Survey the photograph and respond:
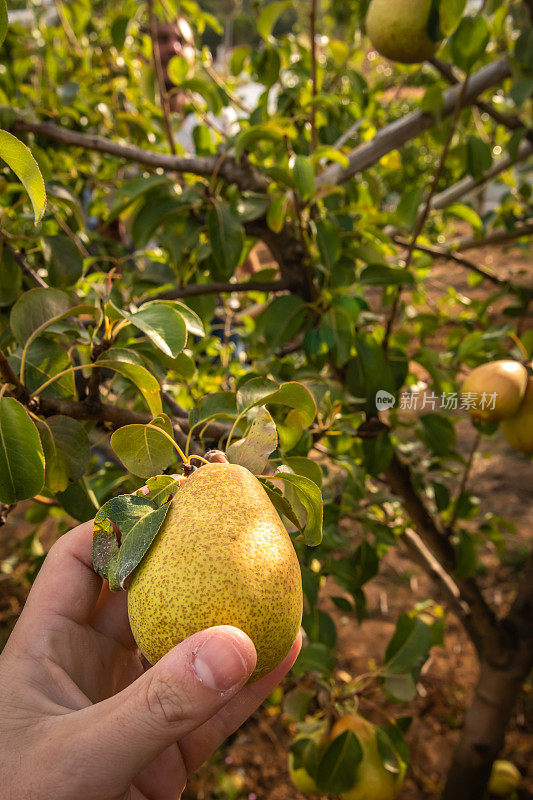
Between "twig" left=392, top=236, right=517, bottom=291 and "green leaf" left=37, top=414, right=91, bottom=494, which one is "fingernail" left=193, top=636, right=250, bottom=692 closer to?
"green leaf" left=37, top=414, right=91, bottom=494

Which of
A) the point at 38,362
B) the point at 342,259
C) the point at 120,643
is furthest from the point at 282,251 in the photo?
the point at 120,643

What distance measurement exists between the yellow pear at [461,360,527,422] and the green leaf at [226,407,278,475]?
661 millimetres

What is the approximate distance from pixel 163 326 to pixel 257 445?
19cm

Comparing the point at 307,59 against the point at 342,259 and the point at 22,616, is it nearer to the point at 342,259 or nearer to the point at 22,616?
the point at 342,259

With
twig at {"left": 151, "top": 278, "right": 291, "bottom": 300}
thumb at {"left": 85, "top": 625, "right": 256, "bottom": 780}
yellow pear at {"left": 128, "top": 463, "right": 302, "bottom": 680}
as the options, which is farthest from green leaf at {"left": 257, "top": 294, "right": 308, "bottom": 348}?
thumb at {"left": 85, "top": 625, "right": 256, "bottom": 780}

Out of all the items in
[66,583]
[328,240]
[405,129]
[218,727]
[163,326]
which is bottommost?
[218,727]

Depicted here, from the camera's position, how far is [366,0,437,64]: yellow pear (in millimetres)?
1127

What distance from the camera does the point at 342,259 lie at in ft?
4.34

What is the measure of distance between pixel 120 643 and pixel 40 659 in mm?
174

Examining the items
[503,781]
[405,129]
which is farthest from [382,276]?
[503,781]

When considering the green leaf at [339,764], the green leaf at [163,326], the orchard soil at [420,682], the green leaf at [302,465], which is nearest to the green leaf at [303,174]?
the green leaf at [163,326]

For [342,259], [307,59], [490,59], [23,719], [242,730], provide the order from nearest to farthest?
1. [23,719]
2. [342,259]
3. [307,59]
4. [490,59]
5. [242,730]

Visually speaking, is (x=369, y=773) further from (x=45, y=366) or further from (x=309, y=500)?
(x=45, y=366)

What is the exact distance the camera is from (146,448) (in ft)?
2.31
